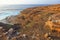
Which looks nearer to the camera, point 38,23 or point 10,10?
point 38,23

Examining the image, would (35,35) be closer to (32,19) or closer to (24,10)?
(32,19)

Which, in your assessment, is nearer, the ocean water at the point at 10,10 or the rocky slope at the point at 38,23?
the rocky slope at the point at 38,23

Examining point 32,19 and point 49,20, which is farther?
point 32,19

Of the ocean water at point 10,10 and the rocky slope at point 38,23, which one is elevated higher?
the ocean water at point 10,10

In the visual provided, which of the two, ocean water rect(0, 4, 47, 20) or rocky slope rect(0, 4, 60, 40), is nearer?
rocky slope rect(0, 4, 60, 40)

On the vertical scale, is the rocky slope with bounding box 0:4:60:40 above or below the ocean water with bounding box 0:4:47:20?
below

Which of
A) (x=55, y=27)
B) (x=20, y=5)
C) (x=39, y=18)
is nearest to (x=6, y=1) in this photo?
(x=20, y=5)

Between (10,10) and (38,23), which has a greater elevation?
(10,10)

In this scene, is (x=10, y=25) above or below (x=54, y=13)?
below
